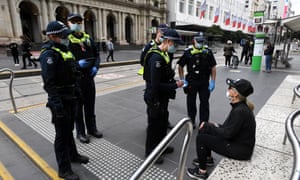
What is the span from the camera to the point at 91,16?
2831 cm

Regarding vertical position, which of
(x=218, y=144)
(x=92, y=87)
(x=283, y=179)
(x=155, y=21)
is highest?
(x=155, y=21)

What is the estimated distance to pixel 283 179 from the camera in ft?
8.21

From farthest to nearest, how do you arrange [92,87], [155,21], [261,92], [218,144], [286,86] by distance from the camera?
1. [155,21]
2. [286,86]
3. [261,92]
4. [92,87]
5. [218,144]

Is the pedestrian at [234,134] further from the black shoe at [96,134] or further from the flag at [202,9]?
the flag at [202,9]

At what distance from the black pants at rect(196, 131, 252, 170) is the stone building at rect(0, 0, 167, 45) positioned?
22742 millimetres

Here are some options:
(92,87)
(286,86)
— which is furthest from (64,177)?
(286,86)

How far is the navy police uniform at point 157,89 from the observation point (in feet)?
8.22

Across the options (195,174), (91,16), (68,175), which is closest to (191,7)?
(91,16)

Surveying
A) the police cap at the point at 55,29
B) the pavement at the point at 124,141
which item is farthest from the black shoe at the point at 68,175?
the police cap at the point at 55,29

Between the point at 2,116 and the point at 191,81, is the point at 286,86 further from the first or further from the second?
the point at 2,116

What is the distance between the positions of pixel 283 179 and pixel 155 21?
37.9 meters

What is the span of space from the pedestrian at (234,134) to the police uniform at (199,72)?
4.07 feet

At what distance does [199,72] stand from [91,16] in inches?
1112

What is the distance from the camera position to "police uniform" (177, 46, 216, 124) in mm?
3705
